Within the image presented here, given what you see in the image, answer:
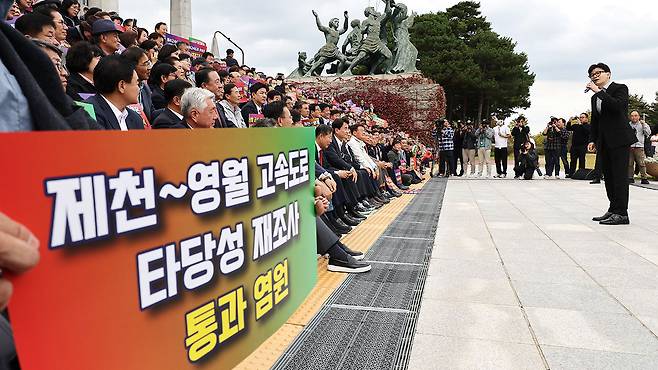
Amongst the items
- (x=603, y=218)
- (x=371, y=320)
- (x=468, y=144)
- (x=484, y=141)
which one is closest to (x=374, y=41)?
(x=468, y=144)

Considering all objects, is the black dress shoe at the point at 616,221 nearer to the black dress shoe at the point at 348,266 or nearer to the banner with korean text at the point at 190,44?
the black dress shoe at the point at 348,266

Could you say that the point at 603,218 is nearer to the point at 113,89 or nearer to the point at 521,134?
the point at 113,89

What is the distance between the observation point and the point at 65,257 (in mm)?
1082

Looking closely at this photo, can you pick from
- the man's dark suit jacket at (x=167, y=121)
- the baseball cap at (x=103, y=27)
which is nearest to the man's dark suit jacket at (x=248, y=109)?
the baseball cap at (x=103, y=27)

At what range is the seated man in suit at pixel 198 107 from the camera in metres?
2.77

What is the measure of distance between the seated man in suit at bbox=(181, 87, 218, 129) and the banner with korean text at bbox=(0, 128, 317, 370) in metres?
0.80

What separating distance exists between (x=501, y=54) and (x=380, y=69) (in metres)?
17.2

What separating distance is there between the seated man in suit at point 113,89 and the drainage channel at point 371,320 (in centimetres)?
163

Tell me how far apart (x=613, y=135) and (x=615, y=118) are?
209 mm

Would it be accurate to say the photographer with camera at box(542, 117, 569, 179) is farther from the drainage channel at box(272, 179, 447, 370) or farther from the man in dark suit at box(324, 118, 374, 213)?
the drainage channel at box(272, 179, 447, 370)

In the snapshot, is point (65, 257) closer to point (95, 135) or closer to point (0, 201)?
point (0, 201)

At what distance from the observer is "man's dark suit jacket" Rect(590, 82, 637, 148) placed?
16.9ft

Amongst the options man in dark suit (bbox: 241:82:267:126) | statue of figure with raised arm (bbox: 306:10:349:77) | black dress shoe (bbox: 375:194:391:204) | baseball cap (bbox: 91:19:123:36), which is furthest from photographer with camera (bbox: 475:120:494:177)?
statue of figure with raised arm (bbox: 306:10:349:77)

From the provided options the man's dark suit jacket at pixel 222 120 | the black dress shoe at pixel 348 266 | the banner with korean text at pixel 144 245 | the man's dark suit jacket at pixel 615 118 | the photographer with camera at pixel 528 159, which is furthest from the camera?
the photographer with camera at pixel 528 159
